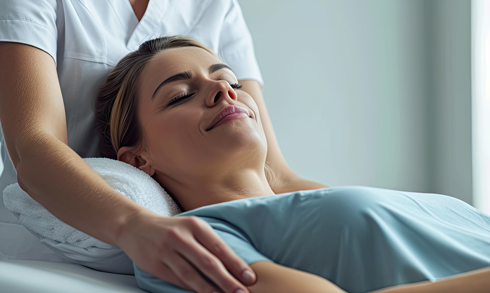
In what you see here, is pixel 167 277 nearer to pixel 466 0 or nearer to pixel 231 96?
pixel 231 96

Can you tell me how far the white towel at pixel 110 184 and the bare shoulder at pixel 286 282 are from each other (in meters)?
0.30

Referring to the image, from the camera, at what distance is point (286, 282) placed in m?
0.49

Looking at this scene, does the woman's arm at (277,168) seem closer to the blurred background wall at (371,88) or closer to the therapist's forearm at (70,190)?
the blurred background wall at (371,88)

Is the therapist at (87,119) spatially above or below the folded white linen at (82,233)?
above

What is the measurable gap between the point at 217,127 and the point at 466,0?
1917mm

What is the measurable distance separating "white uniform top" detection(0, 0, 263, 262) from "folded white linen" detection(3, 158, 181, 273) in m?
0.13

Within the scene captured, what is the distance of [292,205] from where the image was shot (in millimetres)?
632

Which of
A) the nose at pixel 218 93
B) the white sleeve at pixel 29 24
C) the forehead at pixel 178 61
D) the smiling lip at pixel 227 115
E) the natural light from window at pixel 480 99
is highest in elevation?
the white sleeve at pixel 29 24

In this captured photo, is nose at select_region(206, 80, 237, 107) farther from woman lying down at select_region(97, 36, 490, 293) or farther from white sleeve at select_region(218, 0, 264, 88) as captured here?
white sleeve at select_region(218, 0, 264, 88)

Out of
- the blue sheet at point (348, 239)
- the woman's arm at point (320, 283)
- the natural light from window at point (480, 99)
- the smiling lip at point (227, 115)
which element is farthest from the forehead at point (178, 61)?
the natural light from window at point (480, 99)

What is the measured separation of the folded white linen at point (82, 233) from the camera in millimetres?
697

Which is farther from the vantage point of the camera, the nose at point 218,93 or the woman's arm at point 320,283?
the nose at point 218,93

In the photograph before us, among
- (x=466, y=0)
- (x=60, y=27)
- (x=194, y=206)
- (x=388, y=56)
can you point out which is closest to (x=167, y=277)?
(x=194, y=206)

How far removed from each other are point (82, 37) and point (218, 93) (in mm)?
402
